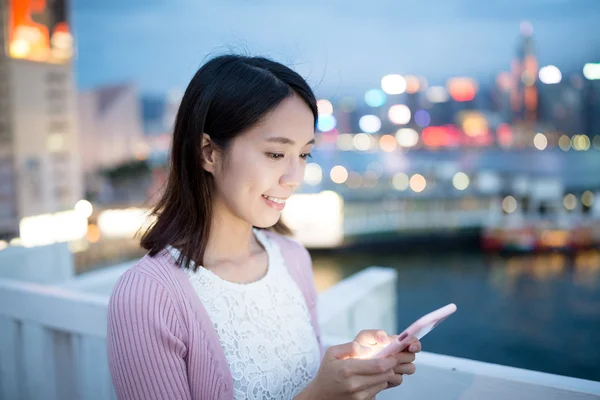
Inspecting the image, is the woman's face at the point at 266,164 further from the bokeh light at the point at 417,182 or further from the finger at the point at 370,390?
the bokeh light at the point at 417,182

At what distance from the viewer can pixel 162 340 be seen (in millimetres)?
789

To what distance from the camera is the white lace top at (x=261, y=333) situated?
897 millimetres

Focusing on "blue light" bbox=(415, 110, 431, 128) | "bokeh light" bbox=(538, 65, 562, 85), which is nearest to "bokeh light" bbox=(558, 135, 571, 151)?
"bokeh light" bbox=(538, 65, 562, 85)

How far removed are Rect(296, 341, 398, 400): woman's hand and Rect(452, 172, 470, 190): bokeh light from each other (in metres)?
37.8

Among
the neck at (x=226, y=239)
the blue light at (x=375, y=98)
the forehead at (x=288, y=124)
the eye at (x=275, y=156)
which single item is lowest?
the neck at (x=226, y=239)

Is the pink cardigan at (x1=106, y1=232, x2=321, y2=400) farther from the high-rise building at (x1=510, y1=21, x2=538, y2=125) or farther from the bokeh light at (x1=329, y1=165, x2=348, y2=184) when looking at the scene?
the high-rise building at (x1=510, y1=21, x2=538, y2=125)

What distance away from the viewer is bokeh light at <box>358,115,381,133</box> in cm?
5344

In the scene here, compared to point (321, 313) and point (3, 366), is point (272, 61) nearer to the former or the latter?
point (321, 313)

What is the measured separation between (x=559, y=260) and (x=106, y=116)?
35.7 metres

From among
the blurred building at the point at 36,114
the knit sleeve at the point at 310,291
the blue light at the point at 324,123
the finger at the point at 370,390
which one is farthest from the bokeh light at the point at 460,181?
the finger at the point at 370,390

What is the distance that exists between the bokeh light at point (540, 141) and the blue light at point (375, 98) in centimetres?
1533

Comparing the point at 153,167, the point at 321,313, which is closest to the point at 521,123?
the point at 153,167

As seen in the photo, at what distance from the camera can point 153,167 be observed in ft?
126

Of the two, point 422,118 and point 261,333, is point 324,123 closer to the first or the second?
point 261,333
